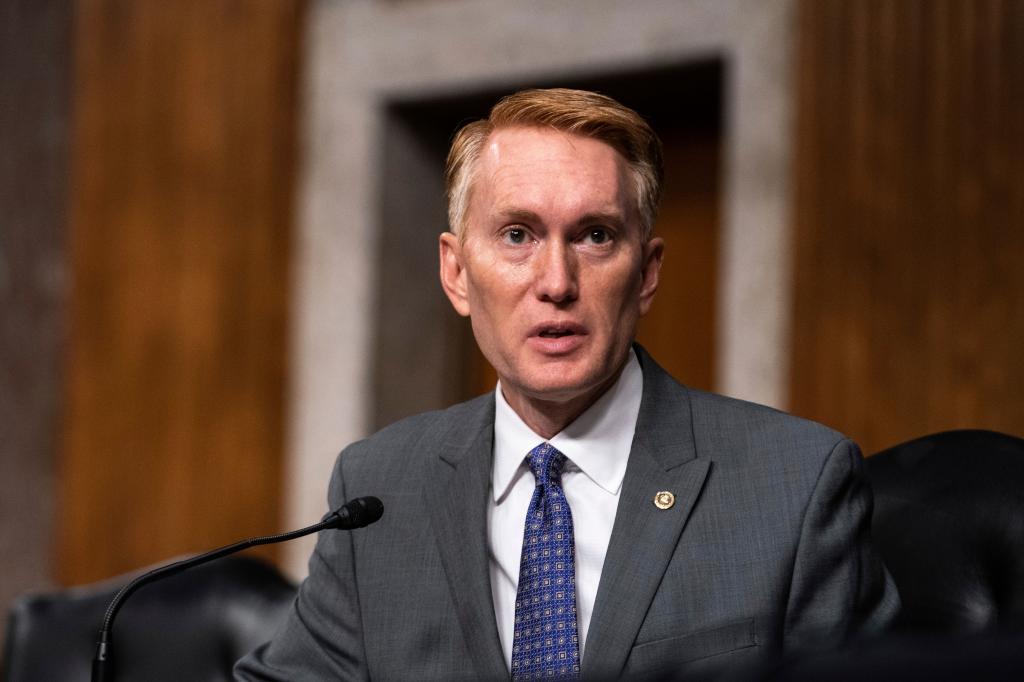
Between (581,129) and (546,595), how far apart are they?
639mm

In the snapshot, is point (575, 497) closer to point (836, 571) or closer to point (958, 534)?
point (836, 571)

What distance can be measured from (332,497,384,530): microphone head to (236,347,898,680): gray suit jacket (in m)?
0.19

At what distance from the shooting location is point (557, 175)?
1.73 m

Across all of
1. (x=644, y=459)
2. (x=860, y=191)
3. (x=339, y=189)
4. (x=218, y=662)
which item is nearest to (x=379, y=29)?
(x=339, y=189)

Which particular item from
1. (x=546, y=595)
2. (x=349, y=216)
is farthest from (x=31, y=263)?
(x=546, y=595)

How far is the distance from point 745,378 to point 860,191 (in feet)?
2.11

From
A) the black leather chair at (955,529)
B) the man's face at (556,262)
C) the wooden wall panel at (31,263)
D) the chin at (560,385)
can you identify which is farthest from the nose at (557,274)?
the wooden wall panel at (31,263)

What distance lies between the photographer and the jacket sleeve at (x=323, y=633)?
5.91 ft

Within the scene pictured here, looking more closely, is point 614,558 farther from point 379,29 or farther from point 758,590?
point 379,29

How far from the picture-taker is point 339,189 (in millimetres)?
4547

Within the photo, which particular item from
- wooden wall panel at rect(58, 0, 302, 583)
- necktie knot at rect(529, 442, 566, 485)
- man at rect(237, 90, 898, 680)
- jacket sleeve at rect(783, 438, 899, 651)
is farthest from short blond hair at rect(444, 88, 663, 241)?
wooden wall panel at rect(58, 0, 302, 583)

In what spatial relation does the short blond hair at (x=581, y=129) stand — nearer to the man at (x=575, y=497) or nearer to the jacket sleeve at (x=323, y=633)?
the man at (x=575, y=497)

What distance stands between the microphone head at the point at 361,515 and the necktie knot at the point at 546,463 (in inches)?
10.4

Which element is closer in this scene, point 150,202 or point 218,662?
point 218,662
